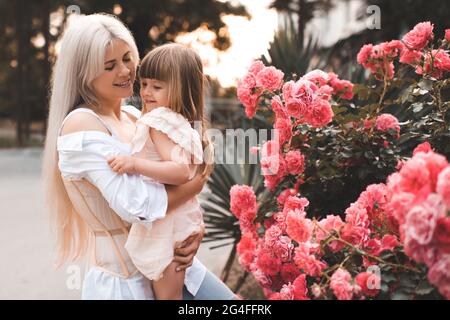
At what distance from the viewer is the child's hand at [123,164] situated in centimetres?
189

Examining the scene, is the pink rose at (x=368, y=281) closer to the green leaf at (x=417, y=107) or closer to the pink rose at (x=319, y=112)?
the pink rose at (x=319, y=112)

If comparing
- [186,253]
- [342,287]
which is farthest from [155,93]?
[342,287]

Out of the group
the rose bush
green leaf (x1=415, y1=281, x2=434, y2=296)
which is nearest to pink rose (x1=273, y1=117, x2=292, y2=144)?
the rose bush

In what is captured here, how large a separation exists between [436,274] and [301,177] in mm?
1497

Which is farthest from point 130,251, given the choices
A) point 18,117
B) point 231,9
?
point 231,9

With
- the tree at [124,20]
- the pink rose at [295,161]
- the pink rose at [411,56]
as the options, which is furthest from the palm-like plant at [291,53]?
the tree at [124,20]

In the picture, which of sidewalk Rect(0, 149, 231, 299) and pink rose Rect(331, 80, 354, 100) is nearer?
pink rose Rect(331, 80, 354, 100)

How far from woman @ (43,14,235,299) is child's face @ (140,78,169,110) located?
0.11 meters

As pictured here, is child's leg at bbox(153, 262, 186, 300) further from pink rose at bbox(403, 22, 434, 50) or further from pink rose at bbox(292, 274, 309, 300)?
pink rose at bbox(403, 22, 434, 50)

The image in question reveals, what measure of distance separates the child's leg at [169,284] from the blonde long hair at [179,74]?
1.71 feet

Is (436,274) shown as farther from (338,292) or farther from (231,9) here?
(231,9)

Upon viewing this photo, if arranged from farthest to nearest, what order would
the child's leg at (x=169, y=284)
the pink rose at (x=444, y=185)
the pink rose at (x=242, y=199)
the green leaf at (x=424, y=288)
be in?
the pink rose at (x=242, y=199) → the child's leg at (x=169, y=284) → the green leaf at (x=424, y=288) → the pink rose at (x=444, y=185)

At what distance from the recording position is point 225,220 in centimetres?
410

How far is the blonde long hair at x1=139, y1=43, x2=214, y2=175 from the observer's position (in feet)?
6.66
